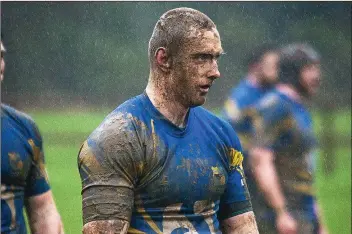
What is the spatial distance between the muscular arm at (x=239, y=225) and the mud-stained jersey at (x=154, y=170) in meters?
0.13

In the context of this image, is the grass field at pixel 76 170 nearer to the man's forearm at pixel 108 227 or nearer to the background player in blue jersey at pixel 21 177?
the background player in blue jersey at pixel 21 177

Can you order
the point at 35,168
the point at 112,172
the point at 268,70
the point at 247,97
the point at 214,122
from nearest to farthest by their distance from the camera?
the point at 112,172, the point at 214,122, the point at 35,168, the point at 247,97, the point at 268,70

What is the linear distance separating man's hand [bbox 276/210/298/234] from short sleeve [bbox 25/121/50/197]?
10.0 feet

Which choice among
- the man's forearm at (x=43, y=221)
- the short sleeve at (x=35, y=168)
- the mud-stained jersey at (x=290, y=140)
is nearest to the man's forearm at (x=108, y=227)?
the short sleeve at (x=35, y=168)

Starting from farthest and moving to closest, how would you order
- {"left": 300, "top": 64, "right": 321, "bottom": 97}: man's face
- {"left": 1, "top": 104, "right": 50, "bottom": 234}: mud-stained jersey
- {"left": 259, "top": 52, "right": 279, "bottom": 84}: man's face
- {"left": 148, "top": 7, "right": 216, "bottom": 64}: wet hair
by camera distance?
{"left": 259, "top": 52, "right": 279, "bottom": 84}: man's face → {"left": 300, "top": 64, "right": 321, "bottom": 97}: man's face → {"left": 1, "top": 104, "right": 50, "bottom": 234}: mud-stained jersey → {"left": 148, "top": 7, "right": 216, "bottom": 64}: wet hair

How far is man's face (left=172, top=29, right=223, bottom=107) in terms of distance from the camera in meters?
4.73

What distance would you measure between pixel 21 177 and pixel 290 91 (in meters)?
3.49

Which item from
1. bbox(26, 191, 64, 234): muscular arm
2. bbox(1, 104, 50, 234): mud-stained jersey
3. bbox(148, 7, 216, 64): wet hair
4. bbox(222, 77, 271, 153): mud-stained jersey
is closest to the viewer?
bbox(148, 7, 216, 64): wet hair

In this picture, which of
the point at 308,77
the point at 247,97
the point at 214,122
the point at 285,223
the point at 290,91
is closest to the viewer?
the point at 214,122

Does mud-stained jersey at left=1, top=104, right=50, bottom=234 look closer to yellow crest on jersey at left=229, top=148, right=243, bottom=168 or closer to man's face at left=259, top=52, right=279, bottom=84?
yellow crest on jersey at left=229, top=148, right=243, bottom=168

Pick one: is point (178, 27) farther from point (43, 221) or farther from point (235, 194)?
point (43, 221)

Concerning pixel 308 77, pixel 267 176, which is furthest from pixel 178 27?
pixel 308 77

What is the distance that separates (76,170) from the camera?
24.5m

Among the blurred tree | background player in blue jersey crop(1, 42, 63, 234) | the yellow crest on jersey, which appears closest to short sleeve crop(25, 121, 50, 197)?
background player in blue jersey crop(1, 42, 63, 234)
